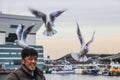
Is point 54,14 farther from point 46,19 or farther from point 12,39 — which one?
point 12,39

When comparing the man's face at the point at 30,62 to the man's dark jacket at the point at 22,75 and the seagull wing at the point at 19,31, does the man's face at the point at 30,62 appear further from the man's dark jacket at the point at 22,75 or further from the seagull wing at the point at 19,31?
the seagull wing at the point at 19,31

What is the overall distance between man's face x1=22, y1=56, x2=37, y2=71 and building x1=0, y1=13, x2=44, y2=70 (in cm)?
10244

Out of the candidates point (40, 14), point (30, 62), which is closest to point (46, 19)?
point (40, 14)

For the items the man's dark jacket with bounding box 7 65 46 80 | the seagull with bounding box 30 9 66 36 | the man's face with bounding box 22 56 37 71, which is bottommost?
the man's dark jacket with bounding box 7 65 46 80

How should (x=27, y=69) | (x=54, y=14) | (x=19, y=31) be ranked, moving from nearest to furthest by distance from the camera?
(x=27, y=69)
(x=54, y=14)
(x=19, y=31)

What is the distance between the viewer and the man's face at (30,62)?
203 inches

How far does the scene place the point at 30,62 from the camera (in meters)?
5.17

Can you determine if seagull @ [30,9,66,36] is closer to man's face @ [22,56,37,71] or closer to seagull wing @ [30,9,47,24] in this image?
seagull wing @ [30,9,47,24]

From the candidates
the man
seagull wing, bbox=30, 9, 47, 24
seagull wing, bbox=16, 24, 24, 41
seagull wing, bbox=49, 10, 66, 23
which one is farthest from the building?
the man

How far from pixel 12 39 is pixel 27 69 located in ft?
386

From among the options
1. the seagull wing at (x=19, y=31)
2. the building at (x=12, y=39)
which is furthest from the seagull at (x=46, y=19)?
the building at (x=12, y=39)

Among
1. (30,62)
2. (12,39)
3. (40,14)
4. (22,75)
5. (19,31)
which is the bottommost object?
(22,75)

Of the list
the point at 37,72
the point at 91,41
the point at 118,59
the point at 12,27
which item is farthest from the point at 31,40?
the point at 37,72

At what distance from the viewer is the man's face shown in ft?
16.9
